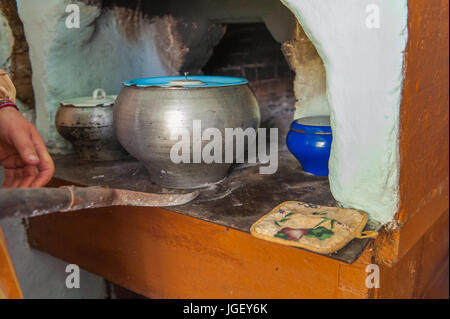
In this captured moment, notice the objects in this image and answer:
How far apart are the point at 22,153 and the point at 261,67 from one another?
1171 mm

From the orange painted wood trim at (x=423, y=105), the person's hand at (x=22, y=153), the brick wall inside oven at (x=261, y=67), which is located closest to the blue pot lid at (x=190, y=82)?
the person's hand at (x=22, y=153)

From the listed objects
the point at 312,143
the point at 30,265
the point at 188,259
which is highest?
the point at 312,143

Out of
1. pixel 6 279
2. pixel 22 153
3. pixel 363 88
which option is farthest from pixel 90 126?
pixel 363 88

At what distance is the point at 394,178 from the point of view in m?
0.76

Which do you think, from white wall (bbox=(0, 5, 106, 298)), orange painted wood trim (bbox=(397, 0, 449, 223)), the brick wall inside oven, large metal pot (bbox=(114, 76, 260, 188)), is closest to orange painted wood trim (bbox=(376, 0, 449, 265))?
orange painted wood trim (bbox=(397, 0, 449, 223))

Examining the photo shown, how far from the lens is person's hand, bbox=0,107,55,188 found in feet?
2.23

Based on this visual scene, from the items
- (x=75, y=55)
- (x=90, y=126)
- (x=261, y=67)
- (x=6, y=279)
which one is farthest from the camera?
(x=261, y=67)

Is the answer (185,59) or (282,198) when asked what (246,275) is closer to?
(282,198)

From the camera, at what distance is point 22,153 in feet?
2.20

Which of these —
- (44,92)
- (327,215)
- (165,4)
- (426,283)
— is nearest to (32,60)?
(44,92)

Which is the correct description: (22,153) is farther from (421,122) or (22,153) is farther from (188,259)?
(421,122)

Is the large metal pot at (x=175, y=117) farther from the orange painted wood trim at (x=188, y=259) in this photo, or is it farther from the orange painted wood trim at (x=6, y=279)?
the orange painted wood trim at (x=6, y=279)

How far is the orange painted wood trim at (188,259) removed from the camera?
749mm

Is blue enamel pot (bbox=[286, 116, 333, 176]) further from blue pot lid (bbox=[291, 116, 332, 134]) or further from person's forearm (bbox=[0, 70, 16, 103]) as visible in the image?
person's forearm (bbox=[0, 70, 16, 103])
